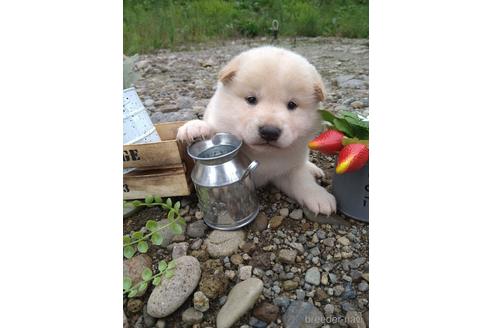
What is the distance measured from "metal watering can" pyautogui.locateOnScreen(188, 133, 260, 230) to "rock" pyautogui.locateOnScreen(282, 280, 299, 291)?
0.33 m

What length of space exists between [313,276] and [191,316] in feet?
1.30

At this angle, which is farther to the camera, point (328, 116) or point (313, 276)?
point (328, 116)

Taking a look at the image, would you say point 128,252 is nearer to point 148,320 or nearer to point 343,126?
point 148,320

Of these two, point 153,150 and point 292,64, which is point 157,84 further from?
point 292,64

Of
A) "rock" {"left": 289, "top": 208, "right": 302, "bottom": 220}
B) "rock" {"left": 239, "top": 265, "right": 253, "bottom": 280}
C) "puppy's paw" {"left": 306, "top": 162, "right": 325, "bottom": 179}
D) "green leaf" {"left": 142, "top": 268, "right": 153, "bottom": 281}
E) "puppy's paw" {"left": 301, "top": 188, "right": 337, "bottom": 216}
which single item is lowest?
"rock" {"left": 239, "top": 265, "right": 253, "bottom": 280}

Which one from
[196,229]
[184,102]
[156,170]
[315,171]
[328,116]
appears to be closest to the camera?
[328,116]

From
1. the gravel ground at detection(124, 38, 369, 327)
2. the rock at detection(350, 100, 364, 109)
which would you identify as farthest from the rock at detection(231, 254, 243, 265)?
the rock at detection(350, 100, 364, 109)

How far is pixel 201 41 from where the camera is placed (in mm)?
1510

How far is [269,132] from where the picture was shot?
1.32 m

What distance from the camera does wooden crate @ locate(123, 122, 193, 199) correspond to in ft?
4.99

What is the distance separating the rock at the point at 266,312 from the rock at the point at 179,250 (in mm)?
379

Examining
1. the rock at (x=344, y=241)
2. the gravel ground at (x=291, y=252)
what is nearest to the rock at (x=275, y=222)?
the gravel ground at (x=291, y=252)

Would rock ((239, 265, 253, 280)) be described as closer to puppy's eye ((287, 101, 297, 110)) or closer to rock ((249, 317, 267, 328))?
rock ((249, 317, 267, 328))

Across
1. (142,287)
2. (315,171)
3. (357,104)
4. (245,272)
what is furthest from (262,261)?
(357,104)
